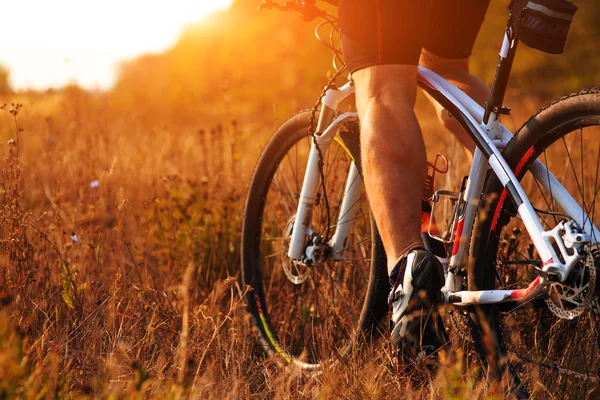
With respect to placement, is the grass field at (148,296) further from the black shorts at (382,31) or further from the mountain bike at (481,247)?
the black shorts at (382,31)

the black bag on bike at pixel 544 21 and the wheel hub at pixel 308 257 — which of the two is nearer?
the black bag on bike at pixel 544 21

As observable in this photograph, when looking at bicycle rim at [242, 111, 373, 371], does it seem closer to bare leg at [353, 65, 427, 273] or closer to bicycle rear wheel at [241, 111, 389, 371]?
bicycle rear wheel at [241, 111, 389, 371]

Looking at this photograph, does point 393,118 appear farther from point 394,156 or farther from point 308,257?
point 308,257

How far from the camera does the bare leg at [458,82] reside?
2.71m

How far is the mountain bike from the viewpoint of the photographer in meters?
2.04

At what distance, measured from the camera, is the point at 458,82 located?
276 cm

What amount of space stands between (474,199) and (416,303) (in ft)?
1.23

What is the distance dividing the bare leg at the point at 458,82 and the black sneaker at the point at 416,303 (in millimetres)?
634

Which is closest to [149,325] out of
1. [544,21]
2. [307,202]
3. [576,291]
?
[307,202]

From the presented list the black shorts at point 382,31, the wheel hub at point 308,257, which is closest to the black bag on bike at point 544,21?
the black shorts at point 382,31

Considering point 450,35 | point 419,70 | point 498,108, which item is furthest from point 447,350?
point 450,35

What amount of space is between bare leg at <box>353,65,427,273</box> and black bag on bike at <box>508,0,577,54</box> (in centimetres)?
36

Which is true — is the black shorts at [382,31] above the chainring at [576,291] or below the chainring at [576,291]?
above

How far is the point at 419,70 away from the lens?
102 inches
